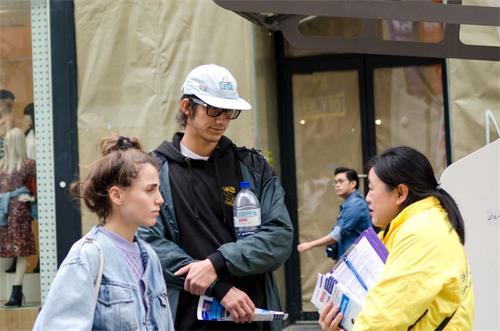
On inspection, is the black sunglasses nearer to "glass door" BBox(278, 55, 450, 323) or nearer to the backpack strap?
the backpack strap

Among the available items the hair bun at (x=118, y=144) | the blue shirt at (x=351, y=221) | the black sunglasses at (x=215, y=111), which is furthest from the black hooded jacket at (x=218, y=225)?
the blue shirt at (x=351, y=221)

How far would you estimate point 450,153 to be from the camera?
952 centimetres

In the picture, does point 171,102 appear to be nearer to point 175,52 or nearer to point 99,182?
point 175,52

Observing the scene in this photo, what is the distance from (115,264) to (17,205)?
6.97 meters

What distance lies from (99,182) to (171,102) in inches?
247

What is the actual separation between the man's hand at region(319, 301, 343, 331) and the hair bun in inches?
38.1

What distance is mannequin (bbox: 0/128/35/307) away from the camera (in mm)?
9602

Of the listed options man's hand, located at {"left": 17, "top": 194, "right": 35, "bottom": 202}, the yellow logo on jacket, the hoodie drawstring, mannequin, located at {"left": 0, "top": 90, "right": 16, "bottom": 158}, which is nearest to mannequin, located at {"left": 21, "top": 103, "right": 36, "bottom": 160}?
mannequin, located at {"left": 0, "top": 90, "right": 16, "bottom": 158}

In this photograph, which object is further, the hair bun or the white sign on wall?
the white sign on wall

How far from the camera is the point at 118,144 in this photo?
3477 mm

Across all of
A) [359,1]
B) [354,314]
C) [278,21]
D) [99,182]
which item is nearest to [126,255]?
[99,182]

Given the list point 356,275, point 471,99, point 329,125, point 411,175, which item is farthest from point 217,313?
point 329,125

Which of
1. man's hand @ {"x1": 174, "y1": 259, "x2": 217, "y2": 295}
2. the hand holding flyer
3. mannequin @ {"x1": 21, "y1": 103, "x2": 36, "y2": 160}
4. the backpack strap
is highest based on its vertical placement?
mannequin @ {"x1": 21, "y1": 103, "x2": 36, "y2": 160}

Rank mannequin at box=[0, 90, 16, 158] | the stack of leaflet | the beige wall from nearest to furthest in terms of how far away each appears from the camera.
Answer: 1. the stack of leaflet
2. the beige wall
3. mannequin at box=[0, 90, 16, 158]
